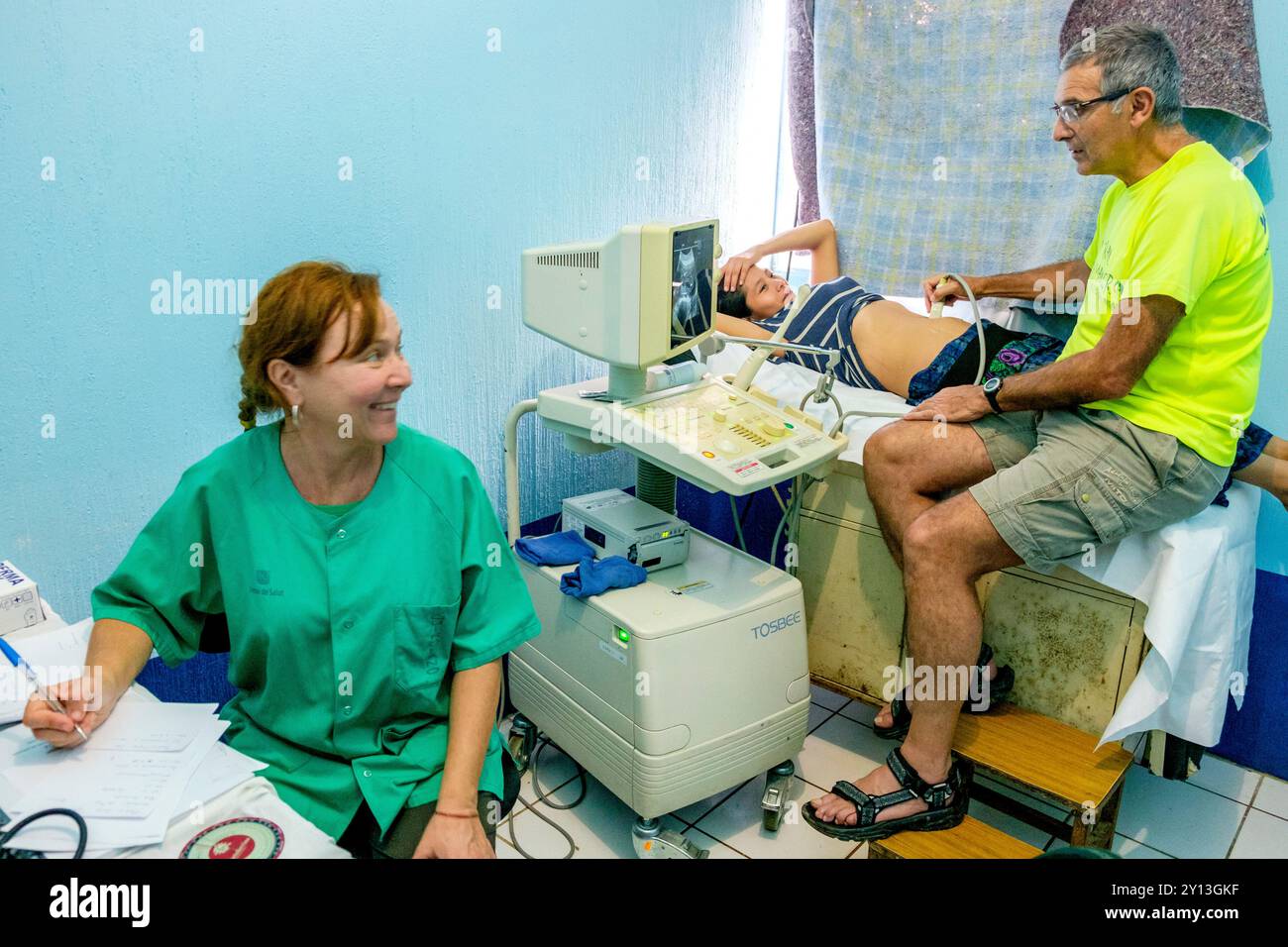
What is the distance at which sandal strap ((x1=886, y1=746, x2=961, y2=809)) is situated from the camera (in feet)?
6.74

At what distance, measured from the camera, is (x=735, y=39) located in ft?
9.71

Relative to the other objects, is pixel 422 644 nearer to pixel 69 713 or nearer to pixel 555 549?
pixel 69 713

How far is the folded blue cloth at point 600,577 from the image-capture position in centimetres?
201

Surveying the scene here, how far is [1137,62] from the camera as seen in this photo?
187 cm

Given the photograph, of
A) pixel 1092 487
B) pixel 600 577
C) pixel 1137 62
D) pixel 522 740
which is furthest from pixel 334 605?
pixel 1137 62

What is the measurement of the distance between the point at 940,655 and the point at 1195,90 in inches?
58.2

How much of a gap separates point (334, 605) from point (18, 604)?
0.56 m

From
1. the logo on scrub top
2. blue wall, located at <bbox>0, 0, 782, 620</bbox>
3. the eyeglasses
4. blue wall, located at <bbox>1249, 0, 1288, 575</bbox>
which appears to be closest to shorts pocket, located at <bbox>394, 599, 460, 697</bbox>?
the logo on scrub top

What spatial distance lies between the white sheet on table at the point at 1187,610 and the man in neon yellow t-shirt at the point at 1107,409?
6 cm

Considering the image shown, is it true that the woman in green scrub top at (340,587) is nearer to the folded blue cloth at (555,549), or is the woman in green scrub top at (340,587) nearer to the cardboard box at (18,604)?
the cardboard box at (18,604)

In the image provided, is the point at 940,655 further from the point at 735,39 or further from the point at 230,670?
the point at 735,39

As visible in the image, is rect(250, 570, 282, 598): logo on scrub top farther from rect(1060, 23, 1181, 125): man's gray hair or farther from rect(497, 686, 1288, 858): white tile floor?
rect(1060, 23, 1181, 125): man's gray hair

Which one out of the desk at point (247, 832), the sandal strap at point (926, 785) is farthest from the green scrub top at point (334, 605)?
the sandal strap at point (926, 785)

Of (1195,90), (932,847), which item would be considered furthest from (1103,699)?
(1195,90)
